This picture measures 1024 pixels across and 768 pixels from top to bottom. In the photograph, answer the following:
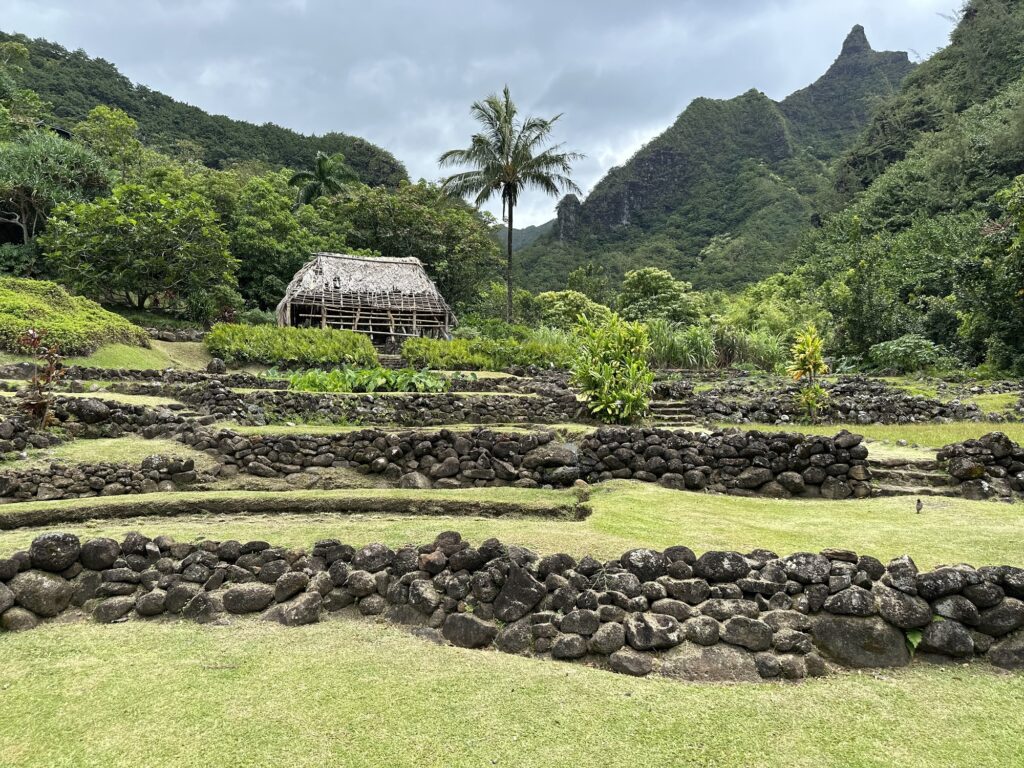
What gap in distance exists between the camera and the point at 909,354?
20203mm

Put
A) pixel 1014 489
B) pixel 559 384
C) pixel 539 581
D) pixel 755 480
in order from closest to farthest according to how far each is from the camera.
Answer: pixel 539 581 < pixel 1014 489 < pixel 755 480 < pixel 559 384

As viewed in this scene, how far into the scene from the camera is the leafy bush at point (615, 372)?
12.6 m

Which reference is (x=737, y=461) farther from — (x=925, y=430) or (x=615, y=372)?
(x=925, y=430)

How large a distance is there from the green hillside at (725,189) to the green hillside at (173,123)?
74.8 feet

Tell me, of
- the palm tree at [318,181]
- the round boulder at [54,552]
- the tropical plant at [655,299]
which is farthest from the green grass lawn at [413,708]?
the palm tree at [318,181]

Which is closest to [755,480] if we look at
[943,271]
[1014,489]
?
[1014,489]

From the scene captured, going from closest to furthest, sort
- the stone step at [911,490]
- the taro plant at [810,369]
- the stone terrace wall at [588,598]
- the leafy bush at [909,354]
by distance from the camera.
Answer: the stone terrace wall at [588,598]
the stone step at [911,490]
the taro plant at [810,369]
the leafy bush at [909,354]

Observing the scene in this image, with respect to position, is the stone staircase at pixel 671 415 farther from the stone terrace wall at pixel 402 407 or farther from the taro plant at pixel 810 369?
the taro plant at pixel 810 369

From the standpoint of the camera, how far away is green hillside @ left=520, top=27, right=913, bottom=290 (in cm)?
5962

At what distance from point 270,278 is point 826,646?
33.6 metres

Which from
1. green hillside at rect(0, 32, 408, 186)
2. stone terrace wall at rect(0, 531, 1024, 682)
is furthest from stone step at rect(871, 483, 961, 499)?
green hillside at rect(0, 32, 408, 186)

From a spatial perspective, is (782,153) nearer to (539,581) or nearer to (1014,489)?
(1014,489)

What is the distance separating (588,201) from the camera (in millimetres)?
84062

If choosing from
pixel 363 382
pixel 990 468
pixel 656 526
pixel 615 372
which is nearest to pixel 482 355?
pixel 363 382
